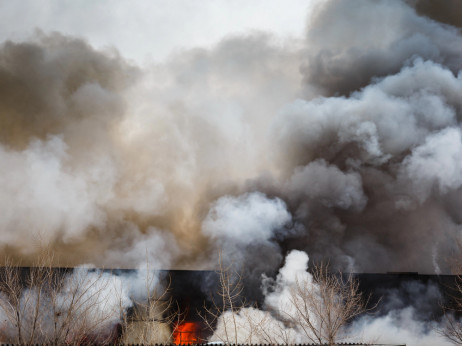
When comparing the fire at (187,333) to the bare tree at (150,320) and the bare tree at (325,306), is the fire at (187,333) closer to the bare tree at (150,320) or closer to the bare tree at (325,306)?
the bare tree at (150,320)

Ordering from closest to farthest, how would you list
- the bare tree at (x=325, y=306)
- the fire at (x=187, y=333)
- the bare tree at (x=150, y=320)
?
the bare tree at (x=325, y=306) < the bare tree at (x=150, y=320) < the fire at (x=187, y=333)

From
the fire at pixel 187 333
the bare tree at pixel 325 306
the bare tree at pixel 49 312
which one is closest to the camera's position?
the bare tree at pixel 49 312

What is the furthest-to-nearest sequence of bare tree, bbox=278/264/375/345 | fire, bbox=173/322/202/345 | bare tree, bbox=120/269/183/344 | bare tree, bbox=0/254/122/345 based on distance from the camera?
1. fire, bbox=173/322/202/345
2. bare tree, bbox=120/269/183/344
3. bare tree, bbox=278/264/375/345
4. bare tree, bbox=0/254/122/345

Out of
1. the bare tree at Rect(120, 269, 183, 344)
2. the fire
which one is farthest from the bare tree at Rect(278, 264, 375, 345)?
the fire

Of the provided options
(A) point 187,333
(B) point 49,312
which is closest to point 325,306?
(B) point 49,312

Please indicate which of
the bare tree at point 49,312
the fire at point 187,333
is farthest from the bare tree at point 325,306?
the bare tree at point 49,312

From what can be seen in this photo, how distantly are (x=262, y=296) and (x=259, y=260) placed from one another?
4.43m

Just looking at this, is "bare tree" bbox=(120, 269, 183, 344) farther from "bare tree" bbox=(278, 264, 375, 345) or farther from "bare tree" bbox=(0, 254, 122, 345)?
"bare tree" bbox=(278, 264, 375, 345)

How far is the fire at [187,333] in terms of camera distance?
3138 centimetres

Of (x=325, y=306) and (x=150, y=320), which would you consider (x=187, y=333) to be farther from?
(x=150, y=320)

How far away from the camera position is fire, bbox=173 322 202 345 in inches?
1235

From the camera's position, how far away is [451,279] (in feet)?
129

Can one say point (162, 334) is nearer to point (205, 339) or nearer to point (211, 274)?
point (205, 339)

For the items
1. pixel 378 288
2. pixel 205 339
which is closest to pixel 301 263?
pixel 378 288
